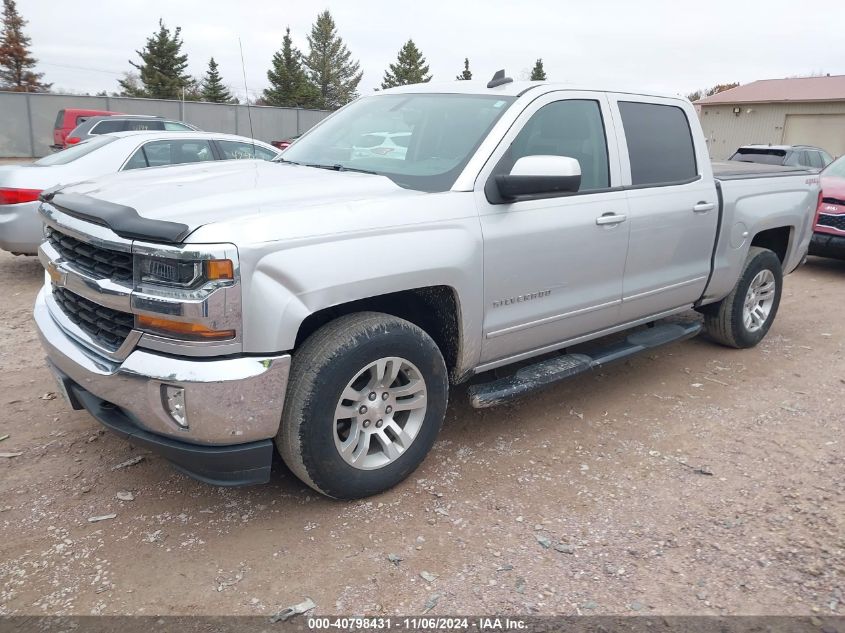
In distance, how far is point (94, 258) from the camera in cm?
280

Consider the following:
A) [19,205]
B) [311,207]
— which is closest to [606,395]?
[311,207]

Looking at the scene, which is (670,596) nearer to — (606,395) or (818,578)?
(818,578)

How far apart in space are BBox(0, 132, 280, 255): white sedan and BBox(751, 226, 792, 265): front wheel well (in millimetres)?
4116

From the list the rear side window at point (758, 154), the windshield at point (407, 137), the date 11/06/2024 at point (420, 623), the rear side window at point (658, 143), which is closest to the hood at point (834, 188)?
the rear side window at point (758, 154)

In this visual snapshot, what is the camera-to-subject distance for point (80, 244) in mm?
2914

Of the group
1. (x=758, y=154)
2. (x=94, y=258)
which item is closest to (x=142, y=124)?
(x=758, y=154)

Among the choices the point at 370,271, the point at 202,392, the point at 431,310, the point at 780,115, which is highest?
the point at 780,115

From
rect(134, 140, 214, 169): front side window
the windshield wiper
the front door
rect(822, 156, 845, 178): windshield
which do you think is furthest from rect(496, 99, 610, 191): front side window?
rect(822, 156, 845, 178): windshield

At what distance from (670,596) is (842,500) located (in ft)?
4.29

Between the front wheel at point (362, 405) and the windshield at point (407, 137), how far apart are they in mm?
805

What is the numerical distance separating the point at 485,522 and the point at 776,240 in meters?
4.14

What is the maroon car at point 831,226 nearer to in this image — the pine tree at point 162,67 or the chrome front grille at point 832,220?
the chrome front grille at point 832,220

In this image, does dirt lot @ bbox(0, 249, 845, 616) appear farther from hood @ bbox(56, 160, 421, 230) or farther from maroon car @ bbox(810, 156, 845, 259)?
maroon car @ bbox(810, 156, 845, 259)

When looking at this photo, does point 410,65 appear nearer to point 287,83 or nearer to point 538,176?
point 287,83
